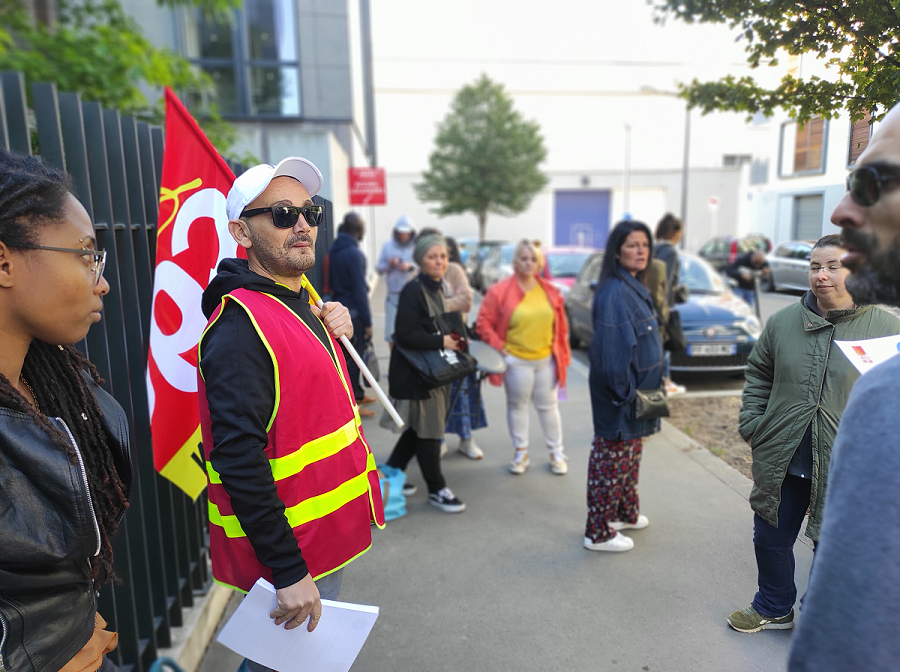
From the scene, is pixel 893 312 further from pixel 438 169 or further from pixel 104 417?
pixel 438 169

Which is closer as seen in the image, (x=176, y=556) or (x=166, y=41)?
(x=176, y=556)

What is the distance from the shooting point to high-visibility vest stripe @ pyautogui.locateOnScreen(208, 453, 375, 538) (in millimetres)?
1792

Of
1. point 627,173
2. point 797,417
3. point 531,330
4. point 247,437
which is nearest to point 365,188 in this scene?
point 531,330

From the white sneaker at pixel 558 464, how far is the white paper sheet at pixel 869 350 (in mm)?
2929

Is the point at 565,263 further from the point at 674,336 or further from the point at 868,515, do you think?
the point at 868,515

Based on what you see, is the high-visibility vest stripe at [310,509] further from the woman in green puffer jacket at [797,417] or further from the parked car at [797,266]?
the parked car at [797,266]

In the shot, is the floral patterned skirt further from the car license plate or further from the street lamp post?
the street lamp post

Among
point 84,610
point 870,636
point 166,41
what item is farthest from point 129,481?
point 166,41

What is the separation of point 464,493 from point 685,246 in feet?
113

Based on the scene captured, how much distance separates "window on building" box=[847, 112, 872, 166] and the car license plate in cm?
576

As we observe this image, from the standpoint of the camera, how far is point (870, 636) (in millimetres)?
859

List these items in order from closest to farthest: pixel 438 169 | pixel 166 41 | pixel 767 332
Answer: pixel 767 332 < pixel 166 41 < pixel 438 169

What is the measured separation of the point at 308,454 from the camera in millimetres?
1795

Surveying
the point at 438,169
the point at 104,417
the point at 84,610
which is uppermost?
the point at 438,169
